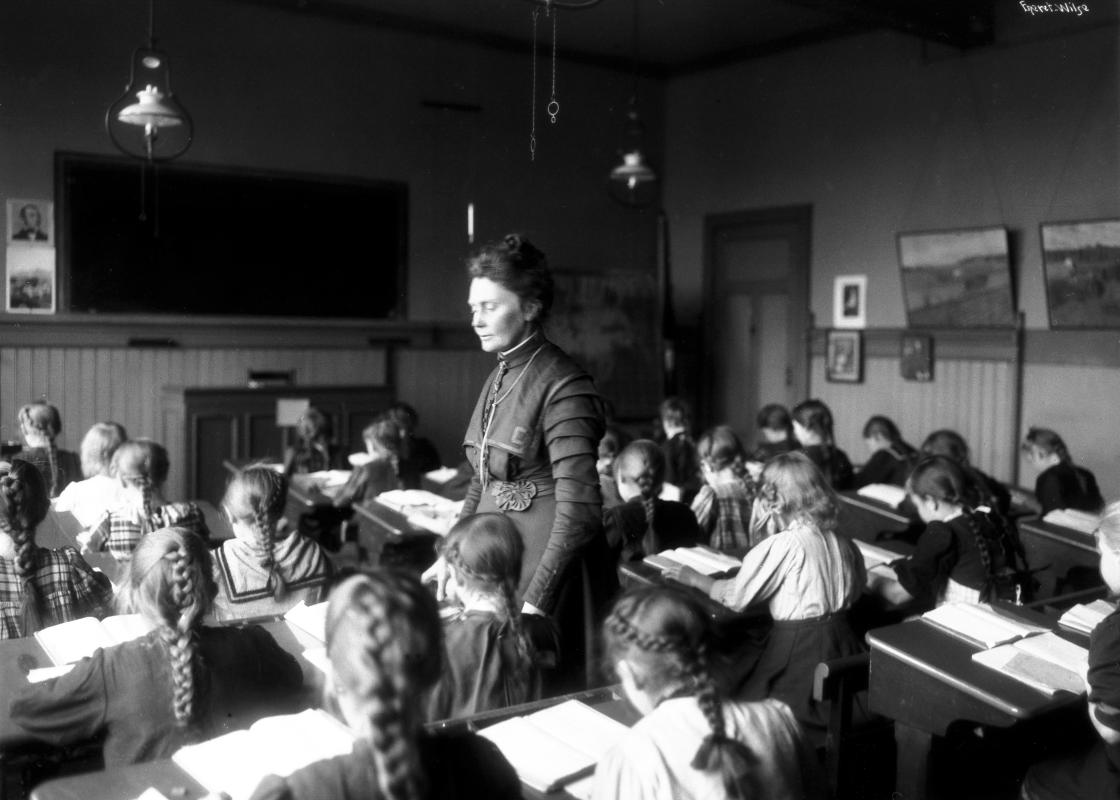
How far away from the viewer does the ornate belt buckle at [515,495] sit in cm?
227

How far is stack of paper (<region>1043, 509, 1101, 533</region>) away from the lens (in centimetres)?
413


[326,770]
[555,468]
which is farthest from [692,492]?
[326,770]

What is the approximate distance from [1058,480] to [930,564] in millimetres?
2002

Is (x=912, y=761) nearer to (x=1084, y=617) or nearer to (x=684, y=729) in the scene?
(x=1084, y=617)

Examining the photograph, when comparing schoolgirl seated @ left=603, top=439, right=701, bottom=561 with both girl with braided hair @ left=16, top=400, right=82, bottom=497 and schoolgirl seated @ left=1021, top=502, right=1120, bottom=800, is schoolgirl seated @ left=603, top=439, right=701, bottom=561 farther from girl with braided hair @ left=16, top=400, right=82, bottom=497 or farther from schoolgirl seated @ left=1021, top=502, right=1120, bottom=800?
girl with braided hair @ left=16, top=400, right=82, bottom=497

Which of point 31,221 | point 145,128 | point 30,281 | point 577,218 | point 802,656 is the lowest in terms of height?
point 802,656

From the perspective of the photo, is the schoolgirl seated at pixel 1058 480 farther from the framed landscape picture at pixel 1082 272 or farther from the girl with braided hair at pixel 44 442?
the girl with braided hair at pixel 44 442

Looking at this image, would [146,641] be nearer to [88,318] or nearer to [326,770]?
[326,770]

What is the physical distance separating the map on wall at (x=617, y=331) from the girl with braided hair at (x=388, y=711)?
7316mm

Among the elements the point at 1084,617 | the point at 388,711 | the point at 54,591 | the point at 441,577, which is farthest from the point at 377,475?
the point at 388,711

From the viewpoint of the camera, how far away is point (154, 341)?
280 inches

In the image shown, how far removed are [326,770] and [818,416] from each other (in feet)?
14.6

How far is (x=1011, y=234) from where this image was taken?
22.5 ft

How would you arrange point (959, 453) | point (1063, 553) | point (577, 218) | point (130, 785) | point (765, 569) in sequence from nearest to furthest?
point (130, 785)
point (765, 569)
point (1063, 553)
point (959, 453)
point (577, 218)
